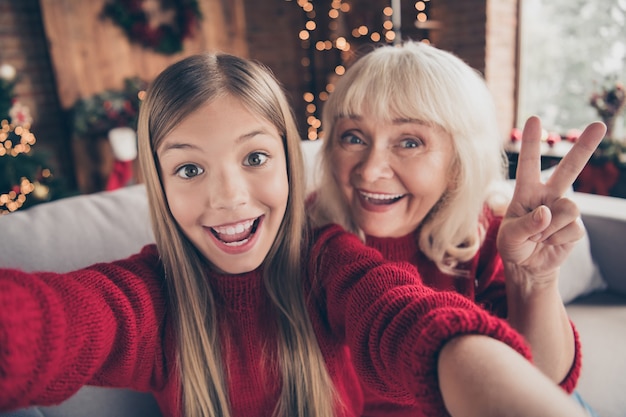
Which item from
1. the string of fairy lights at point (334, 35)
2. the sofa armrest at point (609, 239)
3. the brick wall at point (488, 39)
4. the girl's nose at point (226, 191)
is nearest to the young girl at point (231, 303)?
the girl's nose at point (226, 191)

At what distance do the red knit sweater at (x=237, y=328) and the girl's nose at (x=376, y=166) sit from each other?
0.44 feet

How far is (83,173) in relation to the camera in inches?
140

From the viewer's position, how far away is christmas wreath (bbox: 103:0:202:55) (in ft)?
11.9

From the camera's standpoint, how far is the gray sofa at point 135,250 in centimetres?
93

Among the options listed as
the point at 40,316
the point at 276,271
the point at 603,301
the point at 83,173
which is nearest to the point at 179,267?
the point at 276,271

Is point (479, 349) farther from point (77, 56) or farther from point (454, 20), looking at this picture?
point (77, 56)

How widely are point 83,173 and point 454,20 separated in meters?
3.09

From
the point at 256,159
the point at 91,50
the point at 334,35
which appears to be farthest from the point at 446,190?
the point at 334,35

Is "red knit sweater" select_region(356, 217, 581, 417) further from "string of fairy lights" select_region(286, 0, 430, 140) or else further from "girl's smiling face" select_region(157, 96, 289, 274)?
"string of fairy lights" select_region(286, 0, 430, 140)

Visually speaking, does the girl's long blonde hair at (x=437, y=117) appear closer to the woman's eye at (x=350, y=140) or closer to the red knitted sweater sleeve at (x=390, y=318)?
the woman's eye at (x=350, y=140)

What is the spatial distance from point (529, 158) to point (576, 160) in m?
0.08

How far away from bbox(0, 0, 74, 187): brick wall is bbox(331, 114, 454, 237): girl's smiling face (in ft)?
9.78

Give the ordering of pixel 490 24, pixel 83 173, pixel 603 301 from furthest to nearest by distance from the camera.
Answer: pixel 83 173
pixel 490 24
pixel 603 301

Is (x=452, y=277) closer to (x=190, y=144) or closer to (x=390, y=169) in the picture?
(x=390, y=169)
